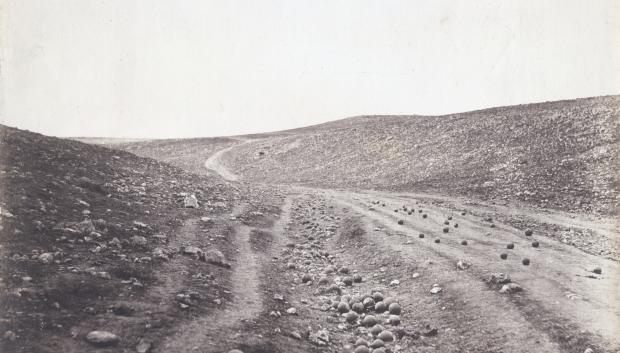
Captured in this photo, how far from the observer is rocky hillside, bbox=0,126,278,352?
4.85 meters

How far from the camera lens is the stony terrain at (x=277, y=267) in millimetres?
5465

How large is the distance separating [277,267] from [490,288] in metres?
4.73

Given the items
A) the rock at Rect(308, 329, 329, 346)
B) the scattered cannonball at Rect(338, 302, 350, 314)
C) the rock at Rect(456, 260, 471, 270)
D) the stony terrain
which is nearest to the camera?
the stony terrain

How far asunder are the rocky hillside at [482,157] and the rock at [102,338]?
66.9ft

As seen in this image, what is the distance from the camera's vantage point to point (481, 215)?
55.8 feet

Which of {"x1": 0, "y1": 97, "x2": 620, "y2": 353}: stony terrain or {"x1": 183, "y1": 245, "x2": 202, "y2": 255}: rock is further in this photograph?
{"x1": 183, "y1": 245, "x2": 202, "y2": 255}: rock

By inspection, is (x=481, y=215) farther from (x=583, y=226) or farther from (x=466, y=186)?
(x=466, y=186)

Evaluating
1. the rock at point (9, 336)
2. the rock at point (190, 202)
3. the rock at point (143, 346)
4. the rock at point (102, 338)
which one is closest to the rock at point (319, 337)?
the rock at point (143, 346)

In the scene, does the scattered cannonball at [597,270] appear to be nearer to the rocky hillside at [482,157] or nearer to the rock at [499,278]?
the rock at [499,278]

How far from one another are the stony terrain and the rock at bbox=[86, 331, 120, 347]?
0.6 inches

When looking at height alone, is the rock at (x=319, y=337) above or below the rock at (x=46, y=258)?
below

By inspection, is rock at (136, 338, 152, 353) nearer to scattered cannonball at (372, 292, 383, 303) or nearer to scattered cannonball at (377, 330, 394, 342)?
scattered cannonball at (377, 330, 394, 342)

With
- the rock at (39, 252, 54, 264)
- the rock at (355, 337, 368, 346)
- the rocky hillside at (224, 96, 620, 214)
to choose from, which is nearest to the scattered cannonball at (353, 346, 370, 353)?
the rock at (355, 337, 368, 346)

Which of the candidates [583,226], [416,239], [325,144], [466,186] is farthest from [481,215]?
[325,144]
